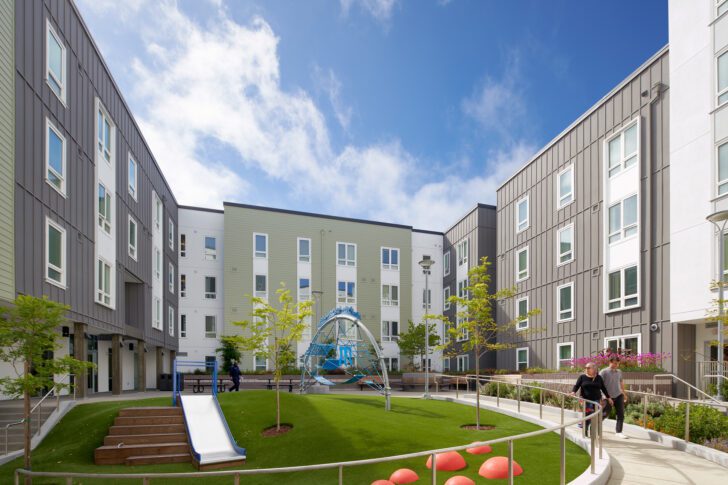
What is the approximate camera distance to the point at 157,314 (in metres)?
35.4

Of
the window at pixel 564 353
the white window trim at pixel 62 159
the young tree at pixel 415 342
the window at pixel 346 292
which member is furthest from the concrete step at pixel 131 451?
the window at pixel 346 292

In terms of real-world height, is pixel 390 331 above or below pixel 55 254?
below

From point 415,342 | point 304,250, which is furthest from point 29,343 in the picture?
point 304,250

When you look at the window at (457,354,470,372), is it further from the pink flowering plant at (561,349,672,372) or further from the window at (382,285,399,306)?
the pink flowering plant at (561,349,672,372)

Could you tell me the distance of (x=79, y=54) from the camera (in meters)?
22.2

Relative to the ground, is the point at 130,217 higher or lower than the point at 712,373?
higher

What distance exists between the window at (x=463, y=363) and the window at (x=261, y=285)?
16.0m

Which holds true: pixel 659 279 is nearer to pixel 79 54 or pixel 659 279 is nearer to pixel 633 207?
pixel 633 207

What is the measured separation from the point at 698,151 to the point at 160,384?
29.4 meters

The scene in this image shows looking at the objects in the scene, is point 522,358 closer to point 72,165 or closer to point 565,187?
point 565,187

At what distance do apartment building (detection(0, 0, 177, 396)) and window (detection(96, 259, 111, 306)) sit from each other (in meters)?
0.08

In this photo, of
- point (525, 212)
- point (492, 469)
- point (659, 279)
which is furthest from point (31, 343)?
point (525, 212)

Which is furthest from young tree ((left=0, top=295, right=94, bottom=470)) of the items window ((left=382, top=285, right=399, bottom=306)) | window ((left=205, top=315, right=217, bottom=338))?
window ((left=382, top=285, right=399, bottom=306))

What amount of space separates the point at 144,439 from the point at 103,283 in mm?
10511
